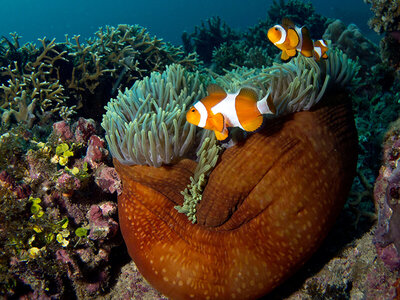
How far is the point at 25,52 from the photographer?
503 centimetres

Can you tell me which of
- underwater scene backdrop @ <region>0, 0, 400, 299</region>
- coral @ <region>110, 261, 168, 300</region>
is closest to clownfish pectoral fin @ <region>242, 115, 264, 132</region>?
underwater scene backdrop @ <region>0, 0, 400, 299</region>

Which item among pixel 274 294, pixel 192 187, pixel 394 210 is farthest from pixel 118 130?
pixel 394 210

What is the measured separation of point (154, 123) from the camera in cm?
216

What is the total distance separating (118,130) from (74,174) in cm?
57

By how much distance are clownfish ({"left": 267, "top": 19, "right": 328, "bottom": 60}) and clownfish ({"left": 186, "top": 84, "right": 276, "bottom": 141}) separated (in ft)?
2.32

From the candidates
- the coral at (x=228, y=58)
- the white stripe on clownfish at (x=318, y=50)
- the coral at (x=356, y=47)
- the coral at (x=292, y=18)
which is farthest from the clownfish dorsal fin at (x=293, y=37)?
the coral at (x=292, y=18)

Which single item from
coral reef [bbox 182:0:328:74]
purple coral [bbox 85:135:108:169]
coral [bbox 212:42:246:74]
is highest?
coral reef [bbox 182:0:328:74]

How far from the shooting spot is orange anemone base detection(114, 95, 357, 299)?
6.83 ft

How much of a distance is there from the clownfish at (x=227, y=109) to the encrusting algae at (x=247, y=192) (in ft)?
1.20

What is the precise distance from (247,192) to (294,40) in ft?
3.99

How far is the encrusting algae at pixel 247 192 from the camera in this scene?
6.85 feet

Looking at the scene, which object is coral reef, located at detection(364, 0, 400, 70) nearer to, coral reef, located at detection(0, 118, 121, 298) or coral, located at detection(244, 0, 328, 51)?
coral reef, located at detection(0, 118, 121, 298)

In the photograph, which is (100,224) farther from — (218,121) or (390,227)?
(390,227)

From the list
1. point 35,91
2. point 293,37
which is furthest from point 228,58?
point 293,37
